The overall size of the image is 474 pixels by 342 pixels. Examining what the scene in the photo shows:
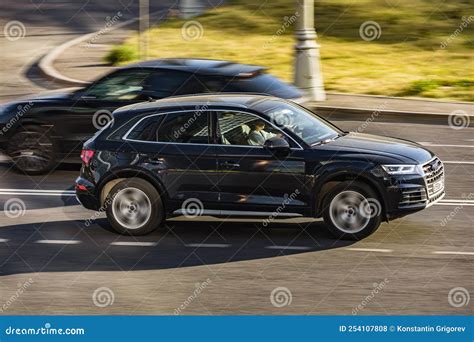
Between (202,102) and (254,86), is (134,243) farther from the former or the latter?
(254,86)

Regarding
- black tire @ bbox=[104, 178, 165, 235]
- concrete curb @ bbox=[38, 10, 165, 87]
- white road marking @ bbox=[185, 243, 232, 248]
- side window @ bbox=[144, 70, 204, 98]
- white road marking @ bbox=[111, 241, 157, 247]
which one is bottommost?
white road marking @ bbox=[185, 243, 232, 248]

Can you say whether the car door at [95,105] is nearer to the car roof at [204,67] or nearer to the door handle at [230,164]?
the car roof at [204,67]

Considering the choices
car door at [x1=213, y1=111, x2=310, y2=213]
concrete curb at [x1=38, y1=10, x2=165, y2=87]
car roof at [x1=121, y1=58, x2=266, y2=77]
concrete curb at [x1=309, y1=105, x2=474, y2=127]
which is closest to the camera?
car door at [x1=213, y1=111, x2=310, y2=213]

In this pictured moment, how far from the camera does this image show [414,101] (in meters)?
22.6

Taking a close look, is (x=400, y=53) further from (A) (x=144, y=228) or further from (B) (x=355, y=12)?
(A) (x=144, y=228)

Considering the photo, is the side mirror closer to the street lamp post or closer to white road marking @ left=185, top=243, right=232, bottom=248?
white road marking @ left=185, top=243, right=232, bottom=248

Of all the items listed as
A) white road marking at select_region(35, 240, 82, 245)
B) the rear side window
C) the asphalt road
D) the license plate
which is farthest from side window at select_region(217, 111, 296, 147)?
the rear side window

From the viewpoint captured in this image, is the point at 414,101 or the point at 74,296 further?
the point at 414,101

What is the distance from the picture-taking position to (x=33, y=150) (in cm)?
1588

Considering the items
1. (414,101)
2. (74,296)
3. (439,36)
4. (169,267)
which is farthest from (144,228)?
(439,36)

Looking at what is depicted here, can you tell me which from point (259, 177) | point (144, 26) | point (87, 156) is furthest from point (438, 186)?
point (144, 26)

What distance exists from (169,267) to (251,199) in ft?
4.61

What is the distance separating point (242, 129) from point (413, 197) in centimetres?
210

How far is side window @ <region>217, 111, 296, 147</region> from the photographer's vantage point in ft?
40.1
